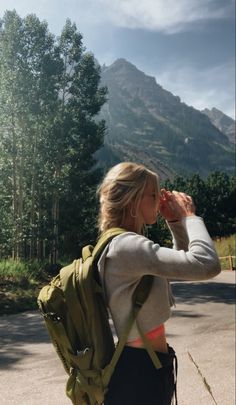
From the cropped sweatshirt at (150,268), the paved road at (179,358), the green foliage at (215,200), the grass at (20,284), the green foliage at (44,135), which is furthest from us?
the green foliage at (215,200)

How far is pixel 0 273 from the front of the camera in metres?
13.9

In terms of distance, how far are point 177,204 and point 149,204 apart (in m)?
0.16

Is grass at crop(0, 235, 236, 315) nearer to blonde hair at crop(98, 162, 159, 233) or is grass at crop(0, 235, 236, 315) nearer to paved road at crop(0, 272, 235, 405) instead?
paved road at crop(0, 272, 235, 405)

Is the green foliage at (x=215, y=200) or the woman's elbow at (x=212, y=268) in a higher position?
the woman's elbow at (x=212, y=268)

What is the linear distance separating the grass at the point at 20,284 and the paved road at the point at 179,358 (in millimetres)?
719

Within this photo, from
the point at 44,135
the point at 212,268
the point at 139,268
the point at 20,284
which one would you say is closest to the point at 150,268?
the point at 139,268

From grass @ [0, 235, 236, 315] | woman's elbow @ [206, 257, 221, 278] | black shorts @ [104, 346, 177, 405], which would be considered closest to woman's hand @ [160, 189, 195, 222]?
woman's elbow @ [206, 257, 221, 278]

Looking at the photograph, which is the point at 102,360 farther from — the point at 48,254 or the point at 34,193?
the point at 48,254

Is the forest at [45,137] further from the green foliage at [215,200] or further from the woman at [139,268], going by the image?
the green foliage at [215,200]

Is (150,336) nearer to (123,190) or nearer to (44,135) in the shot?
(123,190)

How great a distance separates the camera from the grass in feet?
36.2

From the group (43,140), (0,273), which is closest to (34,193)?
(43,140)

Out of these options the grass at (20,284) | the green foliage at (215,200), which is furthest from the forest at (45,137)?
the green foliage at (215,200)

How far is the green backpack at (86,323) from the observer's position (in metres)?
1.94
